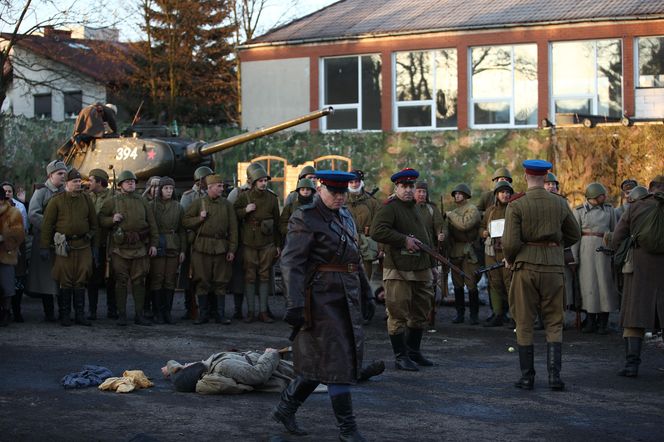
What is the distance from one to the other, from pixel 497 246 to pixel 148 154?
729cm

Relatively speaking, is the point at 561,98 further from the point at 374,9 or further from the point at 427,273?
the point at 427,273

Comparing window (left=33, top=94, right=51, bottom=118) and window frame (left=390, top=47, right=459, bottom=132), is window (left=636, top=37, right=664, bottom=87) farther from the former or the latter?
window (left=33, top=94, right=51, bottom=118)

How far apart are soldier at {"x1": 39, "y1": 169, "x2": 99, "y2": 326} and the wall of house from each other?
790 inches

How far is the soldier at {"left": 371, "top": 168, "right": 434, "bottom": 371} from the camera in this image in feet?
38.6

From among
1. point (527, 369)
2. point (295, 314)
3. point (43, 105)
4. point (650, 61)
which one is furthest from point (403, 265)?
point (43, 105)

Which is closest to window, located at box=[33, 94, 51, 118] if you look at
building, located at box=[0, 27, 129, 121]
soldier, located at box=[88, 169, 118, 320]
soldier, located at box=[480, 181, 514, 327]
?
building, located at box=[0, 27, 129, 121]

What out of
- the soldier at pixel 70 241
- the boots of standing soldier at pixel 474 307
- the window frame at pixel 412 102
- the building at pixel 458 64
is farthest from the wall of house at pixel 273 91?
the soldier at pixel 70 241

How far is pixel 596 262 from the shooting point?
15.0 metres

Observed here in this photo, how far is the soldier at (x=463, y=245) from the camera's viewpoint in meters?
16.3

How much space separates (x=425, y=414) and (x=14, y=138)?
23.3m

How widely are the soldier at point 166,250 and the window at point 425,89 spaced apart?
17.8m

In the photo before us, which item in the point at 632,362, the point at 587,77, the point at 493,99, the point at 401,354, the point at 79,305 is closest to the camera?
the point at 632,362

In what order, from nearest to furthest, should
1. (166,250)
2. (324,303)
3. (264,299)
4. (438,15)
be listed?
(324,303) → (166,250) → (264,299) → (438,15)

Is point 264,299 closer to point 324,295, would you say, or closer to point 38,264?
point 38,264
